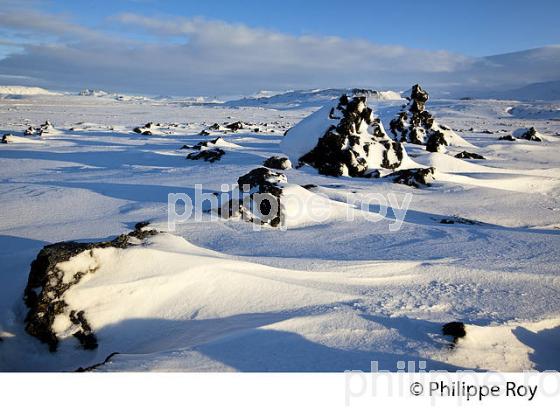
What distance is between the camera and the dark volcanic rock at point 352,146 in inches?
356

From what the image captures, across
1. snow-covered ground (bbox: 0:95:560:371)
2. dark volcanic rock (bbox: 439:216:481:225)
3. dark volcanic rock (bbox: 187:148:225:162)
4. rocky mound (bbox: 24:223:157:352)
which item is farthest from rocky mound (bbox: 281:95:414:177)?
rocky mound (bbox: 24:223:157:352)

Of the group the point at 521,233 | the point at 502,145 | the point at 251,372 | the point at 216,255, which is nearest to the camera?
the point at 251,372

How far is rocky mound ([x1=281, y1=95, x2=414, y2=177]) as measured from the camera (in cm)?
909

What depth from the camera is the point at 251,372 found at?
7.29 ft

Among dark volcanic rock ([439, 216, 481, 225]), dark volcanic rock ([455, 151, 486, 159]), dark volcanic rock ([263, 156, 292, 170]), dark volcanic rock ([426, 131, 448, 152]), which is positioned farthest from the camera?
dark volcanic rock ([426, 131, 448, 152])

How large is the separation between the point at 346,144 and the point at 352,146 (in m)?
0.15

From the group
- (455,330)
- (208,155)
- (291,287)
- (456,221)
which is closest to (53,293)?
(291,287)

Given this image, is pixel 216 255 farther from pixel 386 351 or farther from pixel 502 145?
pixel 502 145

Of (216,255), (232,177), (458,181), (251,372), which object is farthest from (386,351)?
(458,181)

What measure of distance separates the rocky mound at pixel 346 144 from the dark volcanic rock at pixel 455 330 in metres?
6.22

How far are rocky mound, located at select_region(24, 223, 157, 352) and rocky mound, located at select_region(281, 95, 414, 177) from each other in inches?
256

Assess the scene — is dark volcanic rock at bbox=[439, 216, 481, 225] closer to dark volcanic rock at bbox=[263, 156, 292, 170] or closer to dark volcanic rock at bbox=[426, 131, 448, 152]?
dark volcanic rock at bbox=[263, 156, 292, 170]

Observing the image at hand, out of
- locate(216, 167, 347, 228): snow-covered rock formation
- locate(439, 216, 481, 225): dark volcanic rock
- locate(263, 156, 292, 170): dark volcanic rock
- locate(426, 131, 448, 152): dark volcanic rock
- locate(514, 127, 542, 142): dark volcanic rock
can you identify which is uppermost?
locate(514, 127, 542, 142): dark volcanic rock
